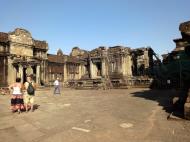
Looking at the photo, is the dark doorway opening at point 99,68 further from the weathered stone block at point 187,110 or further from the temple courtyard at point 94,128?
the weathered stone block at point 187,110

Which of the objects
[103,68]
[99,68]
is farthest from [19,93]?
[99,68]

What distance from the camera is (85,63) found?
A: 38.3 m

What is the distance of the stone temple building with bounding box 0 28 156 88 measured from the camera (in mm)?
31531

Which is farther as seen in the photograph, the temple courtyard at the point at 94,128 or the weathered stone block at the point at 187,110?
the weathered stone block at the point at 187,110

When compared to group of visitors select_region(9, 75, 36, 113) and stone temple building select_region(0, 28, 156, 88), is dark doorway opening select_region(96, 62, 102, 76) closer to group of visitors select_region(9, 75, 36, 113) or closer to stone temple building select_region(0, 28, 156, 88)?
stone temple building select_region(0, 28, 156, 88)

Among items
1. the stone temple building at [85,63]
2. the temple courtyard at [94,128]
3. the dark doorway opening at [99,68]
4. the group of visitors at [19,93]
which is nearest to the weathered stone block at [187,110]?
the temple courtyard at [94,128]

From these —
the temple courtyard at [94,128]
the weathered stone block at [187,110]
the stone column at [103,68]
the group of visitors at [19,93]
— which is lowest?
the temple courtyard at [94,128]

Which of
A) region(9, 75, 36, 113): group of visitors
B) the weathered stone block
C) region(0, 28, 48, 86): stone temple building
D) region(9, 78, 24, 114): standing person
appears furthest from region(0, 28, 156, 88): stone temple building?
the weathered stone block

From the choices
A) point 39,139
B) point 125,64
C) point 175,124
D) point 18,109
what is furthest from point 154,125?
point 125,64

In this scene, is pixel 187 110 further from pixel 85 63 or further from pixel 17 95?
pixel 85 63

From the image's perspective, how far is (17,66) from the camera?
107 feet

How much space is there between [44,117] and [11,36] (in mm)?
28159

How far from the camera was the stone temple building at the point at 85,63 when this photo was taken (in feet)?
103

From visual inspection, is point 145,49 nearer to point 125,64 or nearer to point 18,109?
point 125,64
